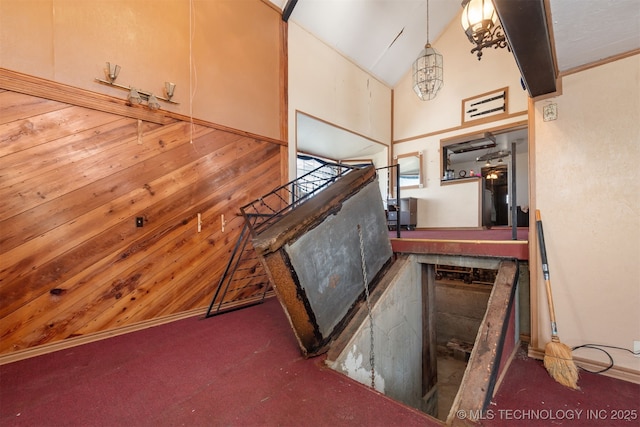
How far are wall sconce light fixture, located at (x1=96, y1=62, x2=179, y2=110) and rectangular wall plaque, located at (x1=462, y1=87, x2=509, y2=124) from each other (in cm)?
544

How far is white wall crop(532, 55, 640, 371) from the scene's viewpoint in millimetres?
1824

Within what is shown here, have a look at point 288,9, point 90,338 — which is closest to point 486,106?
point 288,9

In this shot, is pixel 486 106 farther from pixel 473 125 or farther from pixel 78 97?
pixel 78 97

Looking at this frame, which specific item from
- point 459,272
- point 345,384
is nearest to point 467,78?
point 459,272

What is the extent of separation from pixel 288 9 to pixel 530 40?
3790 mm

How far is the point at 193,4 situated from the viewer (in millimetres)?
3186

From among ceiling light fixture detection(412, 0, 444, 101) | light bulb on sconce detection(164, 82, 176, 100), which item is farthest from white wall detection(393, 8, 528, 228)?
light bulb on sconce detection(164, 82, 176, 100)

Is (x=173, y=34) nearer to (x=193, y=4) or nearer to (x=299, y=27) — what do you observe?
(x=193, y=4)

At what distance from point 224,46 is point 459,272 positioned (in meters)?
5.02

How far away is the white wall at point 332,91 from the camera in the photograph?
443cm

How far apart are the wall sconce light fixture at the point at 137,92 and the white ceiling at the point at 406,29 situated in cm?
245

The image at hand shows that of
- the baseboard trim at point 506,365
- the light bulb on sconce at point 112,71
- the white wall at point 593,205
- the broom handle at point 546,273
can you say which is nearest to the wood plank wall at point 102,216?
the light bulb on sconce at point 112,71

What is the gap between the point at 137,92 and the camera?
2711mm

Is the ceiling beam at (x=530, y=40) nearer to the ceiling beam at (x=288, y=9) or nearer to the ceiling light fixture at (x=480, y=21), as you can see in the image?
the ceiling light fixture at (x=480, y=21)
